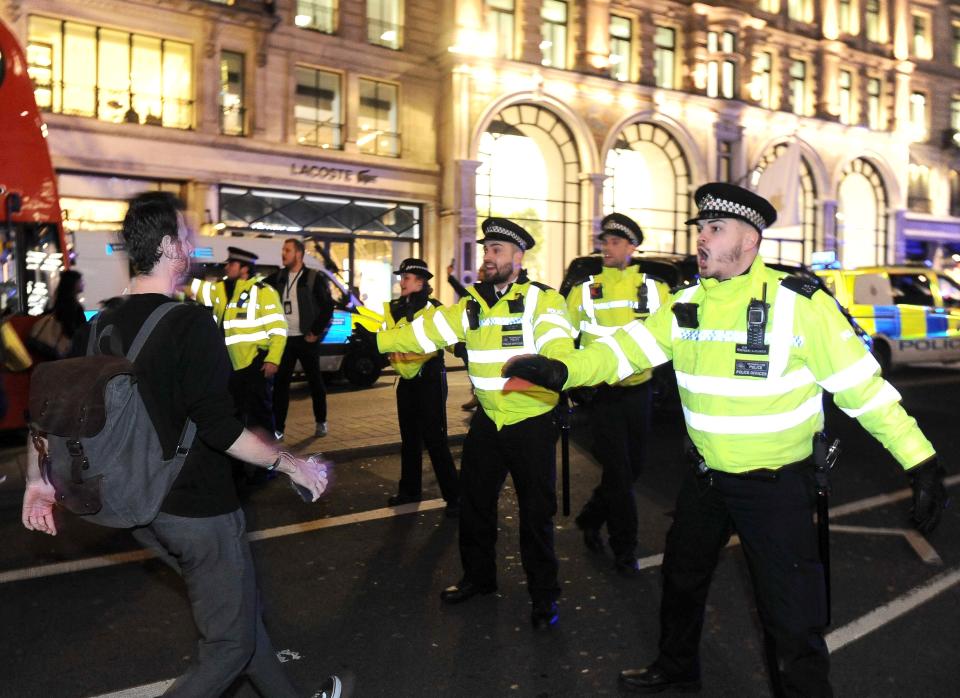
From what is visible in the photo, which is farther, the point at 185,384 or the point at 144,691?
the point at 144,691

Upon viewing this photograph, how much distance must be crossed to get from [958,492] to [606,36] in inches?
856

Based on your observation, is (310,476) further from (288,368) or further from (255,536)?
(288,368)

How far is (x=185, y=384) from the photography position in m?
2.40

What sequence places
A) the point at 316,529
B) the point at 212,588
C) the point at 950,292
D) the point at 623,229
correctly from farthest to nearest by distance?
1. the point at 950,292
2. the point at 316,529
3. the point at 623,229
4. the point at 212,588

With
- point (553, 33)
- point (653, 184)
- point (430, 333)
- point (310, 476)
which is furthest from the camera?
point (653, 184)

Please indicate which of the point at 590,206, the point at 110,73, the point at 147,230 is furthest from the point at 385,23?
the point at 147,230

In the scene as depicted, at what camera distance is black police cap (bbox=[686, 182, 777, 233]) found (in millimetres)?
3055

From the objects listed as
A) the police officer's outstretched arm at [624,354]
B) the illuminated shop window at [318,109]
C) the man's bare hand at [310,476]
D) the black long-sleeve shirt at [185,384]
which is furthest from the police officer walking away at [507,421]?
the illuminated shop window at [318,109]

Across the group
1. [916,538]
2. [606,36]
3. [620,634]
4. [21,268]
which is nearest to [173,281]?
[620,634]

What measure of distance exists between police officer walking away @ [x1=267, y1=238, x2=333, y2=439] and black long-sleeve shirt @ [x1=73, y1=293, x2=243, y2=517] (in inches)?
222

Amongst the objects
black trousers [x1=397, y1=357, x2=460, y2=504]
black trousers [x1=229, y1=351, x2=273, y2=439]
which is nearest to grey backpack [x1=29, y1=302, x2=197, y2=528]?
black trousers [x1=397, y1=357, x2=460, y2=504]

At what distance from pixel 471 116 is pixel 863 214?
60.2 ft

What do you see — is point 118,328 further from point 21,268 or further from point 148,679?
point 21,268

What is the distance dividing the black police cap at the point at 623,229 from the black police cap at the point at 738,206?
2374mm
